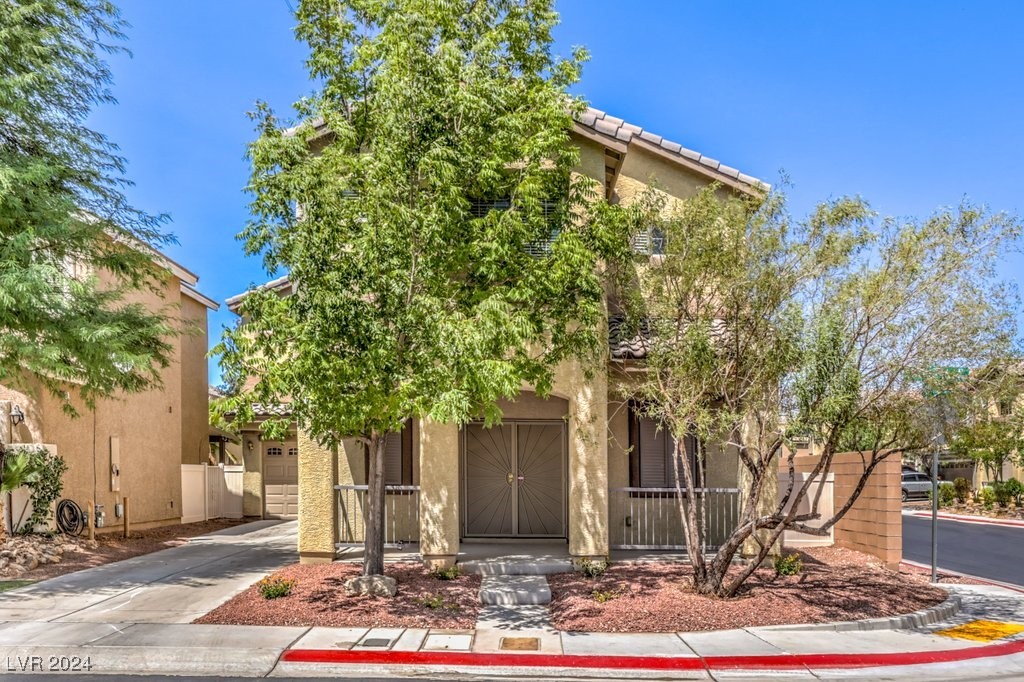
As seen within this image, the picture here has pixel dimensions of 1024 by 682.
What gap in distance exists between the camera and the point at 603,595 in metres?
10.7

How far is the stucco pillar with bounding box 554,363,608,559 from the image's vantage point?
12.5 m

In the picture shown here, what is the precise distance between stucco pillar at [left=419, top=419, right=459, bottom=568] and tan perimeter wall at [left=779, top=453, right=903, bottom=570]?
768 centimetres

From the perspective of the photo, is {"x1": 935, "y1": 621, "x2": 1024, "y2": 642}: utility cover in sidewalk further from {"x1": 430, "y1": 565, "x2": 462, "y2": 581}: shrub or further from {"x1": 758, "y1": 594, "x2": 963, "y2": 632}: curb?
{"x1": 430, "y1": 565, "x2": 462, "y2": 581}: shrub

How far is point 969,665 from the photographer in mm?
8906

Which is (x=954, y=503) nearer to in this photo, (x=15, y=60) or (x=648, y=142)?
(x=648, y=142)

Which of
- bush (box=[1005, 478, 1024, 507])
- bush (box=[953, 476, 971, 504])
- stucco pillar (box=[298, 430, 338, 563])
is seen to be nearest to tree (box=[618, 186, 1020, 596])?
stucco pillar (box=[298, 430, 338, 563])

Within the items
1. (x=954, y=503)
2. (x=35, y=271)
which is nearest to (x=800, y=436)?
(x=35, y=271)

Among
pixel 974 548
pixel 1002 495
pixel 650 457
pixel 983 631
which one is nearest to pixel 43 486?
pixel 650 457

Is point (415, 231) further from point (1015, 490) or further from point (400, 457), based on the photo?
point (1015, 490)

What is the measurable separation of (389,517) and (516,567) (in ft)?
12.0

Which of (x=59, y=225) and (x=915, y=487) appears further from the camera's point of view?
(x=915, y=487)

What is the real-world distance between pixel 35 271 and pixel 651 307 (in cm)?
965

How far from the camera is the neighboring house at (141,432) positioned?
1602cm

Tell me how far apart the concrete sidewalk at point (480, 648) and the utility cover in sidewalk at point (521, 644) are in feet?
0.04
